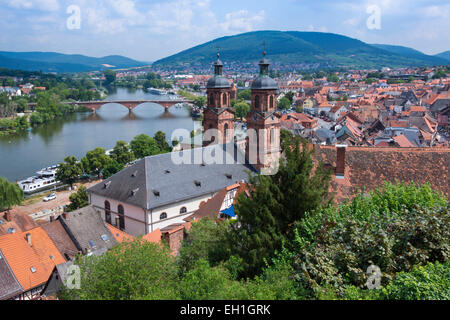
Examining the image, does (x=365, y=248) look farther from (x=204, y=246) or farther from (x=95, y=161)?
(x=95, y=161)

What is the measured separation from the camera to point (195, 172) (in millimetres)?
22125

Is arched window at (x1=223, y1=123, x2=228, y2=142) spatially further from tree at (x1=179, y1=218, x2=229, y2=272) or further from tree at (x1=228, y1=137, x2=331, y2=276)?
tree at (x1=228, y1=137, x2=331, y2=276)

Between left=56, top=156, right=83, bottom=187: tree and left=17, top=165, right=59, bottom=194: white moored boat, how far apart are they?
2.20m

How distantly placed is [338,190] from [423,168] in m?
3.20

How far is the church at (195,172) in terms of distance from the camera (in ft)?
66.1

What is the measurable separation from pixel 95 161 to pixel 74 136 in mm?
26364

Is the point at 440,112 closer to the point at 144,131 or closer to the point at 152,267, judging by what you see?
the point at 144,131

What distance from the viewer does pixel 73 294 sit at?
9891mm

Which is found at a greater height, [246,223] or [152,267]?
[246,223]

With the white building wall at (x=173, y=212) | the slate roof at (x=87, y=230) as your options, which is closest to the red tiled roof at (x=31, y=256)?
the slate roof at (x=87, y=230)

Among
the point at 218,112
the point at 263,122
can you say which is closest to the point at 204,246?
the point at 263,122
